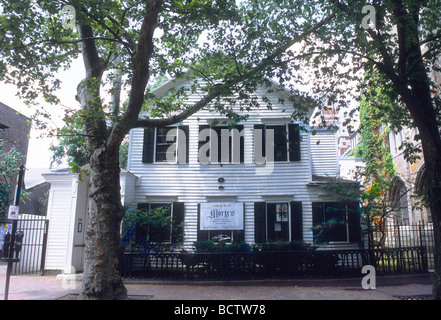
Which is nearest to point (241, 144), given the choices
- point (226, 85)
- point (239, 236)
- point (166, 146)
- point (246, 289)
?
point (166, 146)

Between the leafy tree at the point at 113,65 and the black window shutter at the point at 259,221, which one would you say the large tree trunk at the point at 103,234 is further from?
the black window shutter at the point at 259,221

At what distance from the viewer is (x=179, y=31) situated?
1002 centimetres

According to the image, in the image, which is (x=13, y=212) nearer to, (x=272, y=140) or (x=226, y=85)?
(x=226, y=85)

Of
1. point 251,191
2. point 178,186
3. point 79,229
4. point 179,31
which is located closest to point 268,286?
point 251,191

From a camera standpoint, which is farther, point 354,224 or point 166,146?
point 166,146

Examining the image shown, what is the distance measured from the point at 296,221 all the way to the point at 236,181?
3.06 m

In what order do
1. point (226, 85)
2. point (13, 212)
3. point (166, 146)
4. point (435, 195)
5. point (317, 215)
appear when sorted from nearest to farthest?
point (435, 195)
point (13, 212)
point (226, 85)
point (317, 215)
point (166, 146)

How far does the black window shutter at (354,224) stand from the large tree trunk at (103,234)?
9.31 meters

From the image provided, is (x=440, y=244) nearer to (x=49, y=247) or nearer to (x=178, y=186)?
(x=178, y=186)

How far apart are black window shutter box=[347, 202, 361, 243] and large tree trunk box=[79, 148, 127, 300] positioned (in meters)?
9.31

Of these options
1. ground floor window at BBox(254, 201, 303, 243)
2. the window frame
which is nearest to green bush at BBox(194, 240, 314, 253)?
the window frame

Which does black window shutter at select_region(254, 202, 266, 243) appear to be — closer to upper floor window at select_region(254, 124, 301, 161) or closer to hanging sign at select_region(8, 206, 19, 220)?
upper floor window at select_region(254, 124, 301, 161)

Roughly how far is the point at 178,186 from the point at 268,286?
603cm

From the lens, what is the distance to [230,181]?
14609 millimetres
